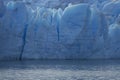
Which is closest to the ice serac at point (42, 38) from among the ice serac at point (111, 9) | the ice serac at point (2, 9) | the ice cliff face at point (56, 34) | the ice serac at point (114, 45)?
the ice cliff face at point (56, 34)

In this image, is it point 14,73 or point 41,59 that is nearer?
point 14,73

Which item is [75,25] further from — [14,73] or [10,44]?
[14,73]

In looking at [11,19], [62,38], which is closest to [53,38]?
[62,38]

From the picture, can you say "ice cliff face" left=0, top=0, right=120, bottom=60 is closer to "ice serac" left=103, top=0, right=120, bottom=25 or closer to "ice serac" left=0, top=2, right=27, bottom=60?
"ice serac" left=0, top=2, right=27, bottom=60

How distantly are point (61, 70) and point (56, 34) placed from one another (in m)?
5.19

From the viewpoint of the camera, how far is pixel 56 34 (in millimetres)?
29344

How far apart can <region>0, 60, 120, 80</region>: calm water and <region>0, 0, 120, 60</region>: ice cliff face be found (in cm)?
58

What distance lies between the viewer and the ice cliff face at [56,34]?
2870 cm

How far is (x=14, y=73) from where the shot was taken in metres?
22.8

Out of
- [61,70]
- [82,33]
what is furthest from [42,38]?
[61,70]

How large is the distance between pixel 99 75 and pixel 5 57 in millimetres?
7527

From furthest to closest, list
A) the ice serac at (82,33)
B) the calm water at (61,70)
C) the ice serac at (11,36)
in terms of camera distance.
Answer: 1. the ice serac at (82,33)
2. the ice serac at (11,36)
3. the calm water at (61,70)

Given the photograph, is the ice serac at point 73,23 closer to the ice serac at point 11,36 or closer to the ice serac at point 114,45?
the ice serac at point 114,45

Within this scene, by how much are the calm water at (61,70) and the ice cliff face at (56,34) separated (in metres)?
0.58
